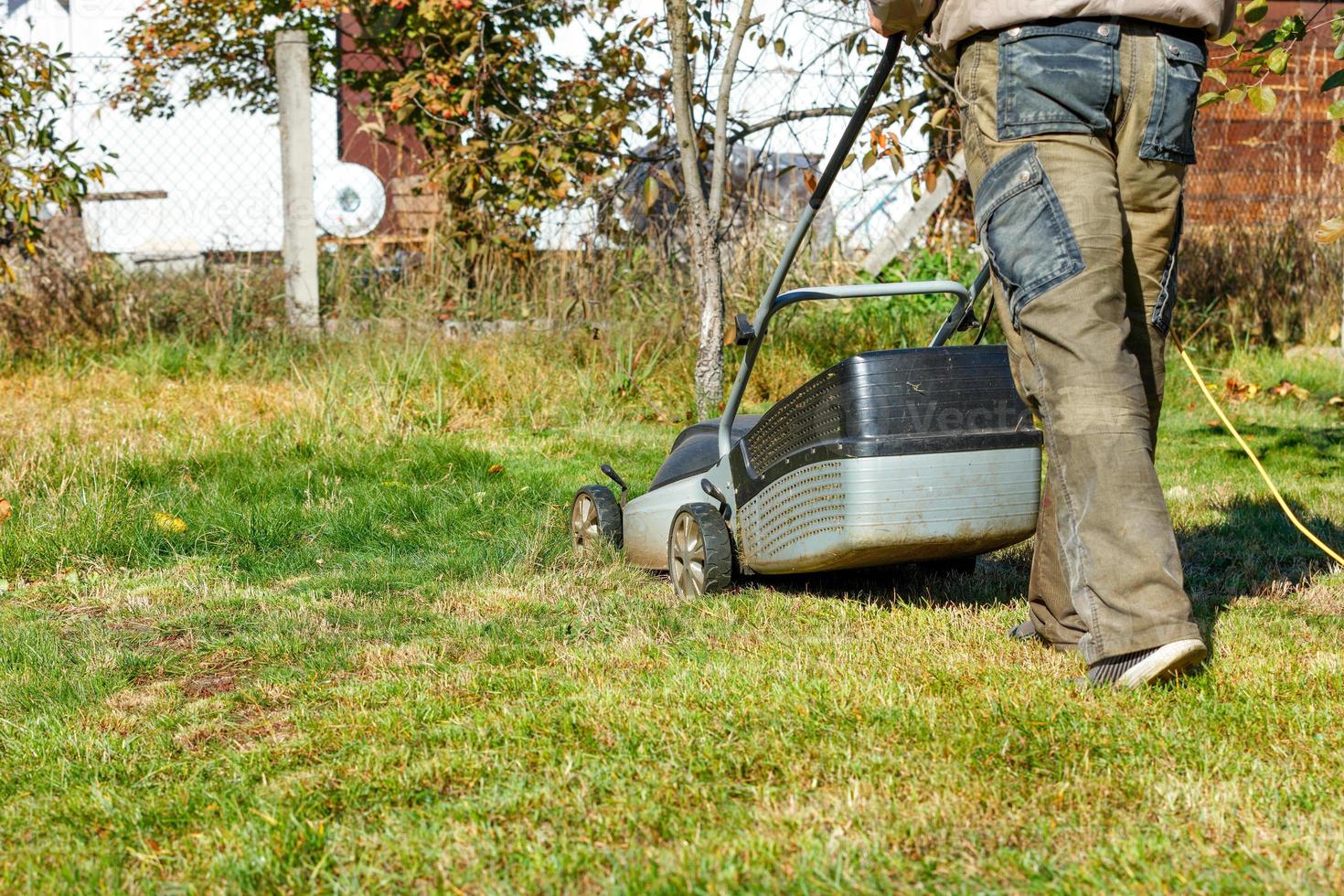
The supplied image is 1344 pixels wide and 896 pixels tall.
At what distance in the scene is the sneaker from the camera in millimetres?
2586

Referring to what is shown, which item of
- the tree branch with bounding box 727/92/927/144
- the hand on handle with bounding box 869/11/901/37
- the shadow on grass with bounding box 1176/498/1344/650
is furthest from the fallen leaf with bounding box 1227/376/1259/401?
the hand on handle with bounding box 869/11/901/37

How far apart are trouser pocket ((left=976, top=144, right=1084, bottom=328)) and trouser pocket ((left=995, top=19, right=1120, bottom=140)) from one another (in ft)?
0.24

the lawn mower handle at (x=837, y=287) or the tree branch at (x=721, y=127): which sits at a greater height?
the tree branch at (x=721, y=127)

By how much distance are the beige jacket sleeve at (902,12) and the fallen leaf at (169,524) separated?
285 centimetres

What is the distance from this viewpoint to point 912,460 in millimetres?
3148

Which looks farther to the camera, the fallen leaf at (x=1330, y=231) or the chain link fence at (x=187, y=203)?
the chain link fence at (x=187, y=203)

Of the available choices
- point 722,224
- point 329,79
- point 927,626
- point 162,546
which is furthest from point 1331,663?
point 329,79

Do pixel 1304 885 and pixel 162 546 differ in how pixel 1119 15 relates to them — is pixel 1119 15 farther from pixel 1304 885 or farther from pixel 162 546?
pixel 162 546

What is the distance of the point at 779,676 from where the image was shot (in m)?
2.86

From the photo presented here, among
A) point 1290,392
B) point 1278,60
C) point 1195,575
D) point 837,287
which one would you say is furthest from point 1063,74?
point 1290,392

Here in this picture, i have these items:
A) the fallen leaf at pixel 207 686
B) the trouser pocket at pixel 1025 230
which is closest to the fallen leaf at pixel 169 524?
the fallen leaf at pixel 207 686

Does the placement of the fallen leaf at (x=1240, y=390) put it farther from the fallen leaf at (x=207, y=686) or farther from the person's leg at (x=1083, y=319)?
the fallen leaf at (x=207, y=686)

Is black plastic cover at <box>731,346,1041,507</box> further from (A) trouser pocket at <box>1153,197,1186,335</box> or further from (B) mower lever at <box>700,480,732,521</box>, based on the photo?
(B) mower lever at <box>700,480,732,521</box>

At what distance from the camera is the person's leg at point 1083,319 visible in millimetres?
2637
